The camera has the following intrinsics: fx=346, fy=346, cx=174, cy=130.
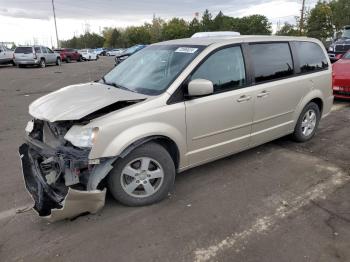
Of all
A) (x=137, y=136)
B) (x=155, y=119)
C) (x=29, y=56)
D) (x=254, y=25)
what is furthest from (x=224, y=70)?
(x=254, y=25)

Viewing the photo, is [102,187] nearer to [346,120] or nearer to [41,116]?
[41,116]

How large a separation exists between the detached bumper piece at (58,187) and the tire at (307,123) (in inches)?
142

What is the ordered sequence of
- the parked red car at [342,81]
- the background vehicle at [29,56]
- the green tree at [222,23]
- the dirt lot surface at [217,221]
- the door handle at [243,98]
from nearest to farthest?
the dirt lot surface at [217,221] < the door handle at [243,98] < the parked red car at [342,81] < the background vehicle at [29,56] < the green tree at [222,23]

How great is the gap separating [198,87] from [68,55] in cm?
3652

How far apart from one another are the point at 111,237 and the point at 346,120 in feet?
19.9

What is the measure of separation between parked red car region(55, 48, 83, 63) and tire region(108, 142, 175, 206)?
1395 inches

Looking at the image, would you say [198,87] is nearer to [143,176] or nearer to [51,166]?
[143,176]

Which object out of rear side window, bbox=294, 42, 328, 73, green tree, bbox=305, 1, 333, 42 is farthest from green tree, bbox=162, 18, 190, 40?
rear side window, bbox=294, 42, 328, 73

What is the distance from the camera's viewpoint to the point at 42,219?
11.8 ft

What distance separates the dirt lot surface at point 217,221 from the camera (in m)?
3.04

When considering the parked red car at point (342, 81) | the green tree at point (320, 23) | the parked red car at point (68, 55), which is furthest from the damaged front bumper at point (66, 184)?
the green tree at point (320, 23)

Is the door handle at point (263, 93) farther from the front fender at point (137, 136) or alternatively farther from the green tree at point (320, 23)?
the green tree at point (320, 23)

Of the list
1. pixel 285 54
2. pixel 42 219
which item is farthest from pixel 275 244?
pixel 285 54

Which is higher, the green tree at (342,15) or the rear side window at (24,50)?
the green tree at (342,15)
